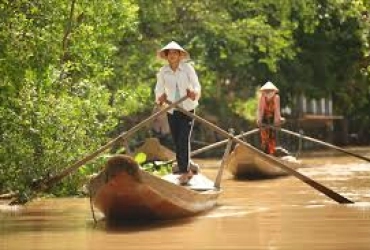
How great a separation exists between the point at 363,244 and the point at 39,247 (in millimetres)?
2663

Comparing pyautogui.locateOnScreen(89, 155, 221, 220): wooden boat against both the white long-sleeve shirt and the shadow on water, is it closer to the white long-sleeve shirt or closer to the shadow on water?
the shadow on water

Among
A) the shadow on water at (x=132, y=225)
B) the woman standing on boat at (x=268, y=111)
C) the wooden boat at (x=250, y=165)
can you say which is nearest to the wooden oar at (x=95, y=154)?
the shadow on water at (x=132, y=225)

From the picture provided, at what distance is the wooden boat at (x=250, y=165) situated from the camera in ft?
49.5

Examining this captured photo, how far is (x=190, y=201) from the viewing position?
28.7 feet

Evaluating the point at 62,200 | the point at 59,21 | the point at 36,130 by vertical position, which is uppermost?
the point at 59,21

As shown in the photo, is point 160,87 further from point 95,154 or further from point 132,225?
point 132,225

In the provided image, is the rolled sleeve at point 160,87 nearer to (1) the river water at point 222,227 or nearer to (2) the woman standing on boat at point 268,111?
(1) the river water at point 222,227

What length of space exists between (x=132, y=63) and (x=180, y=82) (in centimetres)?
1147

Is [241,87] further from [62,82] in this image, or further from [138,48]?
[62,82]

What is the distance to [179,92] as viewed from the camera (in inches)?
395

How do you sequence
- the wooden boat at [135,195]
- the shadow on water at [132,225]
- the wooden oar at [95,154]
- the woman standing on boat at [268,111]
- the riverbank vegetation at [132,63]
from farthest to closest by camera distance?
the woman standing on boat at [268,111] → the riverbank vegetation at [132,63] → the wooden oar at [95,154] → the shadow on water at [132,225] → the wooden boat at [135,195]

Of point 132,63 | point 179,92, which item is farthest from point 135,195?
point 132,63

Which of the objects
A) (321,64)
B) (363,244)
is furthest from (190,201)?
(321,64)

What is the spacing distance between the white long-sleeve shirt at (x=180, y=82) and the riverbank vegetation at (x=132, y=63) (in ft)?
6.28
